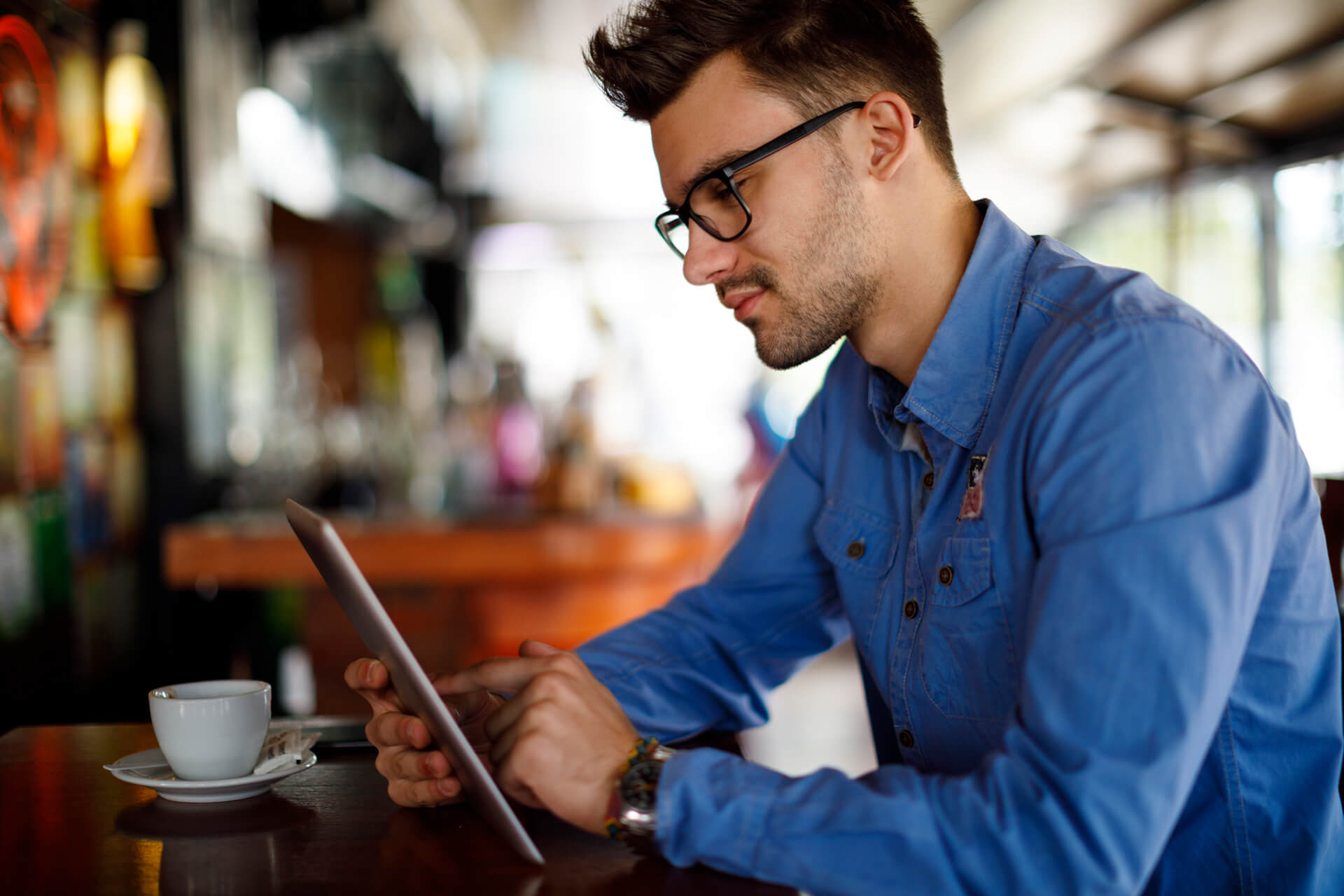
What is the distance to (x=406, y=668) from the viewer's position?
76 centimetres

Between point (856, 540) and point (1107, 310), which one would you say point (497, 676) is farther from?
point (1107, 310)

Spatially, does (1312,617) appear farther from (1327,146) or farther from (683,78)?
(1327,146)

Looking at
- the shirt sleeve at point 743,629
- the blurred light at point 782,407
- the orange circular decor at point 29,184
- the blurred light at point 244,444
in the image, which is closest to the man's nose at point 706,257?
the shirt sleeve at point 743,629

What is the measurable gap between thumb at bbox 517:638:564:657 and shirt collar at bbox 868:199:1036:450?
16.6 inches

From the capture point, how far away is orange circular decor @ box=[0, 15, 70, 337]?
1.78 m

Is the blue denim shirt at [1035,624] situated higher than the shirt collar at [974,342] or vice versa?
the shirt collar at [974,342]

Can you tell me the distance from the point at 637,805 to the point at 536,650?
24cm

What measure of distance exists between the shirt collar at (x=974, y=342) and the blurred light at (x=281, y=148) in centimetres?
269

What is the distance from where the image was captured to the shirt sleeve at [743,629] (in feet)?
3.86

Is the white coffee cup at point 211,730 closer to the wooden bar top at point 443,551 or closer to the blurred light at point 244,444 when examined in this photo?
the wooden bar top at point 443,551

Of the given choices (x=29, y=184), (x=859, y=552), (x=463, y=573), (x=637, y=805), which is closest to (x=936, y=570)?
(x=859, y=552)

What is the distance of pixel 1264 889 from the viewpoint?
3.01 feet

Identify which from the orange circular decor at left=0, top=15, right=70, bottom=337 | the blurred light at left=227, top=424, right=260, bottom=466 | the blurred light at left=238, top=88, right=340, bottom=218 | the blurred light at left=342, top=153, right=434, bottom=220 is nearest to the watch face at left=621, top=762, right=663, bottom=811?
the orange circular decor at left=0, top=15, right=70, bottom=337

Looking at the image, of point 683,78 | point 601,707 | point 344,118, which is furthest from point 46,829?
point 344,118
